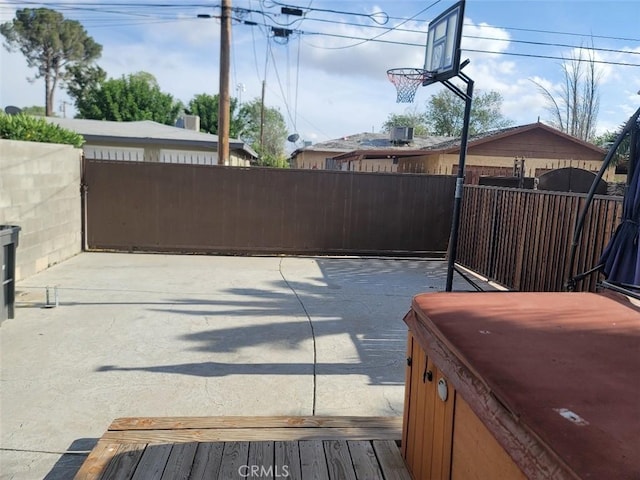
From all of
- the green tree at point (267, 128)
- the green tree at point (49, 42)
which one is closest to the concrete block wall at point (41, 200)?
the green tree at point (49, 42)

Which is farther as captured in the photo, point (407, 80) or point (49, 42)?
point (49, 42)

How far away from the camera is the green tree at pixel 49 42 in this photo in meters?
35.2

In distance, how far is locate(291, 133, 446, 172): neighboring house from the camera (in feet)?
56.2

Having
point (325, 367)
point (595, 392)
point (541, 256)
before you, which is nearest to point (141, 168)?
point (325, 367)

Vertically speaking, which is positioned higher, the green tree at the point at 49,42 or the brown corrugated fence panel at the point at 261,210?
the green tree at the point at 49,42

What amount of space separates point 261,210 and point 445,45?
15.6 feet

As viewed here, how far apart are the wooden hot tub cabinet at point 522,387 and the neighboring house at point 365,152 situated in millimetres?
12265

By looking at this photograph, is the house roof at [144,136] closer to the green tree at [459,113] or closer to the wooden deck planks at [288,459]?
the wooden deck planks at [288,459]

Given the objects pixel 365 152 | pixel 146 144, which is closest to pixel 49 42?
pixel 146 144

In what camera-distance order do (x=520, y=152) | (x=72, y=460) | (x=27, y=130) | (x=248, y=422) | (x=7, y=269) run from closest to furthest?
(x=72, y=460)
(x=248, y=422)
(x=7, y=269)
(x=27, y=130)
(x=520, y=152)

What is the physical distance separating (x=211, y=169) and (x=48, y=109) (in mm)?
36297

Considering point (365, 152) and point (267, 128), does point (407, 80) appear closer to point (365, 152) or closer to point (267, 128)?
point (365, 152)

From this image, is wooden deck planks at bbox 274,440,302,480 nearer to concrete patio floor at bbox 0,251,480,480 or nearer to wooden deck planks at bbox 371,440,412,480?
wooden deck planks at bbox 371,440,412,480

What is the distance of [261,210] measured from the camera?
9.28 metres
